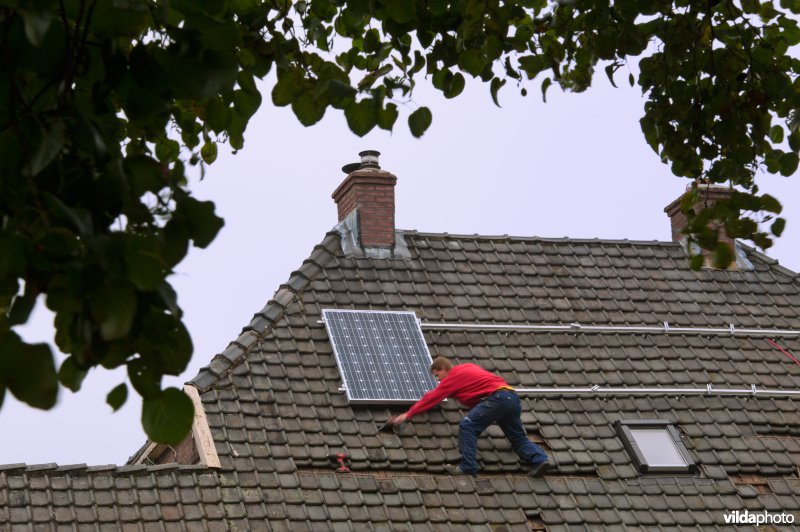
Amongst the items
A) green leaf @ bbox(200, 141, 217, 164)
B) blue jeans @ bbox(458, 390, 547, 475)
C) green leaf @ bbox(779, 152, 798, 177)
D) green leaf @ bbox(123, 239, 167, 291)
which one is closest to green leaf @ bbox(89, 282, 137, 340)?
green leaf @ bbox(123, 239, 167, 291)

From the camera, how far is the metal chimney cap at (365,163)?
1537 centimetres

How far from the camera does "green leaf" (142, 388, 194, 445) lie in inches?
128

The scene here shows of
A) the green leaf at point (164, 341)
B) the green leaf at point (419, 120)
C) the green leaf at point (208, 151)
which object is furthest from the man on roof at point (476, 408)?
the green leaf at point (164, 341)

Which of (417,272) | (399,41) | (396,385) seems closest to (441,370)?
(396,385)

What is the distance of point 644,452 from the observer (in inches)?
485

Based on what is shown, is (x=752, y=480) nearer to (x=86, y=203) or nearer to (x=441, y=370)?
(x=441, y=370)

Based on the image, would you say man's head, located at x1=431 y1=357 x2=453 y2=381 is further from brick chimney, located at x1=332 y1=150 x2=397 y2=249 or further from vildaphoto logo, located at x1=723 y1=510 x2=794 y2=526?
vildaphoto logo, located at x1=723 y1=510 x2=794 y2=526

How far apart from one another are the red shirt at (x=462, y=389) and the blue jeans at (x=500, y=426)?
0.32ft

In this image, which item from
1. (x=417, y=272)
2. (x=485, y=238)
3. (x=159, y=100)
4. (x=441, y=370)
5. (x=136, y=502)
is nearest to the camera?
(x=159, y=100)

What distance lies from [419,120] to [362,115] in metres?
0.21

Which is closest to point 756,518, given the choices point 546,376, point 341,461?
point 546,376

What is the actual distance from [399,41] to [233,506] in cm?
553

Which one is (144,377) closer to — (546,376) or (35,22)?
(35,22)

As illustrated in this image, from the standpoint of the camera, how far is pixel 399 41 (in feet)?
20.0
